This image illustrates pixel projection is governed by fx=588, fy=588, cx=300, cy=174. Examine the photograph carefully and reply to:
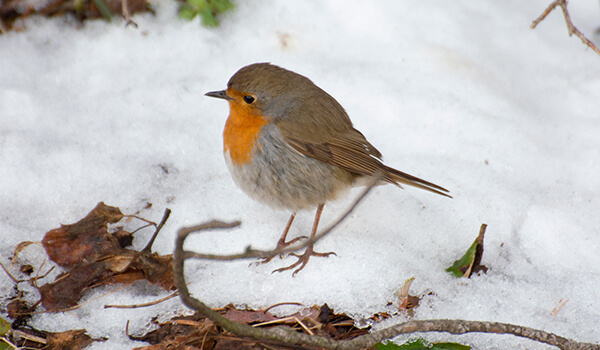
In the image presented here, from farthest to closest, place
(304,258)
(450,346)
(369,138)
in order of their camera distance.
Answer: (369,138) < (304,258) < (450,346)

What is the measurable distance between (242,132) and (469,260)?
4.85ft

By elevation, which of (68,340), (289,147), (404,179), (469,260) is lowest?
(68,340)

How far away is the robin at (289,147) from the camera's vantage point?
344 cm

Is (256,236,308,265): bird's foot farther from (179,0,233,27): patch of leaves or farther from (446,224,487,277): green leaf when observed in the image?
(179,0,233,27): patch of leaves

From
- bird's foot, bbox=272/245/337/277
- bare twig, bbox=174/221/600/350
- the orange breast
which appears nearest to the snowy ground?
bird's foot, bbox=272/245/337/277

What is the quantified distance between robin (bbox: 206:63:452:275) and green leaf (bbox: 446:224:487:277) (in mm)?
357

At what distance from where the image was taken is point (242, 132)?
350cm

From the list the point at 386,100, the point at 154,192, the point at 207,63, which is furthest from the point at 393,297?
the point at 207,63

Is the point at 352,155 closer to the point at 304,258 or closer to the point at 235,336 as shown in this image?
the point at 304,258

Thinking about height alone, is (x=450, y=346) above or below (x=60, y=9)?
below

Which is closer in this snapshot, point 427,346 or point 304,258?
point 427,346

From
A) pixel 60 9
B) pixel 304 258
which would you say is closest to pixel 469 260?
pixel 304 258

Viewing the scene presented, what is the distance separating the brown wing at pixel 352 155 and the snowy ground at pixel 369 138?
28cm

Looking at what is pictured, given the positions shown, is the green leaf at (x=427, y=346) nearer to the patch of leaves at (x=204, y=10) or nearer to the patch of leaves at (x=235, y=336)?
the patch of leaves at (x=235, y=336)
